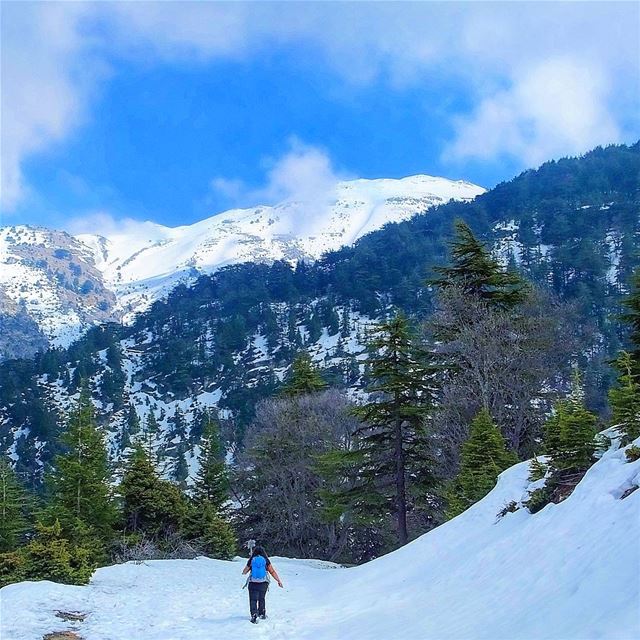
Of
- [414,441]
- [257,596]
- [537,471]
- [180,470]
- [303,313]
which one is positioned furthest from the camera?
[303,313]

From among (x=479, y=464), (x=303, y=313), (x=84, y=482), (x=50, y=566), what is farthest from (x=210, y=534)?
(x=303, y=313)

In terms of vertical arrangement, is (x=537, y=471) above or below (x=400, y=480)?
above

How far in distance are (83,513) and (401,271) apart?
12283 centimetres

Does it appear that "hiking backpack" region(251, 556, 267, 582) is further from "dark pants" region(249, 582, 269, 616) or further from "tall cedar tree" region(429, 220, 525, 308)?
"tall cedar tree" region(429, 220, 525, 308)

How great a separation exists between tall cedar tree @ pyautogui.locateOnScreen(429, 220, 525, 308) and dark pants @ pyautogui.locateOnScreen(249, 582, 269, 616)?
20.5 meters

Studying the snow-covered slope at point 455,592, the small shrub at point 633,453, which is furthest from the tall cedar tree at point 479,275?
the small shrub at point 633,453

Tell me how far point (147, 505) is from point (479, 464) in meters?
15.1

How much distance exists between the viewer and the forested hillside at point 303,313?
4038 inches

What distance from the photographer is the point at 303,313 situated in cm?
14225

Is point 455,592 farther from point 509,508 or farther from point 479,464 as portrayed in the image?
point 479,464

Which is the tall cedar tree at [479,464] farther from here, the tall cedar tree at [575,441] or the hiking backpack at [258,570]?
the hiking backpack at [258,570]

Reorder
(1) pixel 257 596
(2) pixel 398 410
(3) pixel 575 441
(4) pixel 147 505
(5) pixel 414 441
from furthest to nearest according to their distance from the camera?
1. (4) pixel 147 505
2. (5) pixel 414 441
3. (2) pixel 398 410
4. (3) pixel 575 441
5. (1) pixel 257 596

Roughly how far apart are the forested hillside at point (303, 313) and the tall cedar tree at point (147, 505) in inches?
2132

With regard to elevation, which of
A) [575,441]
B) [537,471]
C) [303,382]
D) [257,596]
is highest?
[303,382]
